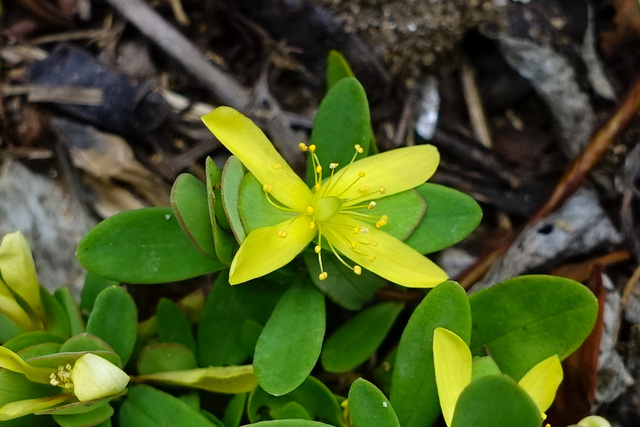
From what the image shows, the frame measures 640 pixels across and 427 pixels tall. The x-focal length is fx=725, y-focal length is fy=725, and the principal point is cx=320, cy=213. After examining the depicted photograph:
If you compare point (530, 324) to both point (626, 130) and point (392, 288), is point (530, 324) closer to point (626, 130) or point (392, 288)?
point (392, 288)

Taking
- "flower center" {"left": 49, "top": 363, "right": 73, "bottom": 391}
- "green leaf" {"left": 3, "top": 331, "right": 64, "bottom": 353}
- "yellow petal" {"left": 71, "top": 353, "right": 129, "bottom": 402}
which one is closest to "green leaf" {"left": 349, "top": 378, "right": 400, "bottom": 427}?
"yellow petal" {"left": 71, "top": 353, "right": 129, "bottom": 402}

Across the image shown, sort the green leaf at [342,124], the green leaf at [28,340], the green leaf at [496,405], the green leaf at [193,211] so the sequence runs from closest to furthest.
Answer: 1. the green leaf at [496,405]
2. the green leaf at [193,211]
3. the green leaf at [28,340]
4. the green leaf at [342,124]

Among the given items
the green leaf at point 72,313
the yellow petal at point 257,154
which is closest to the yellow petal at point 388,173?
the yellow petal at point 257,154

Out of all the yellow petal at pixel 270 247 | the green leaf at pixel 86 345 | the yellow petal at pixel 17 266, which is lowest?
the green leaf at pixel 86 345

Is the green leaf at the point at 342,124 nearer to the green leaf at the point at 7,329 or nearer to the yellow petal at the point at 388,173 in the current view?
the yellow petal at the point at 388,173

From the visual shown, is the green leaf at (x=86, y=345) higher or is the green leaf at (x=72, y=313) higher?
the green leaf at (x=86, y=345)

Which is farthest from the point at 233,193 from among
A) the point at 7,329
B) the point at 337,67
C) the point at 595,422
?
the point at 595,422

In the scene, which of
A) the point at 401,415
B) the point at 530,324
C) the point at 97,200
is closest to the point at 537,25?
the point at 530,324
